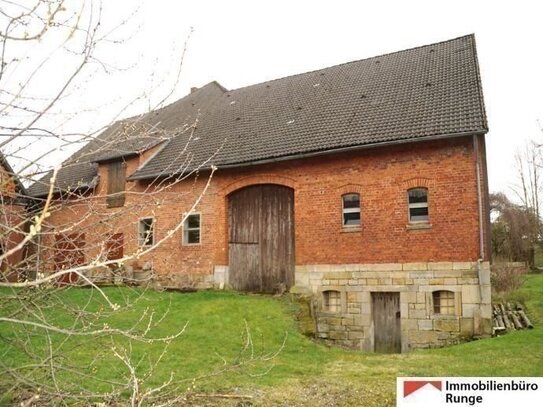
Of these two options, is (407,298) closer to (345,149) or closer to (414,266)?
(414,266)

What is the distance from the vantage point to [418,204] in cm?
1376

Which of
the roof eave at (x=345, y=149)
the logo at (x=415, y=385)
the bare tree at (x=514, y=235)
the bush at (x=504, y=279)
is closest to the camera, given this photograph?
the logo at (x=415, y=385)

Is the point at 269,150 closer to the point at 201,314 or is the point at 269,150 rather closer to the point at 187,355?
the point at 201,314

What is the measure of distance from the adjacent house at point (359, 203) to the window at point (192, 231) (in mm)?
53

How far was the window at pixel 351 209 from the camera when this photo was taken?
1466 cm

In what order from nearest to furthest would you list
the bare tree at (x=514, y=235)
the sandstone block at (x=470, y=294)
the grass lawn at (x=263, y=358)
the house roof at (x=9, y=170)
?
the house roof at (x=9, y=170)
the grass lawn at (x=263, y=358)
the sandstone block at (x=470, y=294)
the bare tree at (x=514, y=235)

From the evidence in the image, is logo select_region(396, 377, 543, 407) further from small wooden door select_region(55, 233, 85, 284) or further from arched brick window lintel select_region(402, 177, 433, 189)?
arched brick window lintel select_region(402, 177, 433, 189)

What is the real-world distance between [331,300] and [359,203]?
9.40ft

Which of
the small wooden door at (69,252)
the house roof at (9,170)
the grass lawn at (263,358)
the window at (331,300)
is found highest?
the house roof at (9,170)

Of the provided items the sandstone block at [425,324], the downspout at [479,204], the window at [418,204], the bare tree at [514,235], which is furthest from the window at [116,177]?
the bare tree at [514,235]

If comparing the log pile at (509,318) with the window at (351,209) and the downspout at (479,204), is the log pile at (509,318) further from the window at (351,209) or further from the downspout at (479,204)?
the window at (351,209)

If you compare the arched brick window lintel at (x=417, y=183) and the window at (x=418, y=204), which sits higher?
the arched brick window lintel at (x=417, y=183)

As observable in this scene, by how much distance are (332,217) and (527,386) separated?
11.8m

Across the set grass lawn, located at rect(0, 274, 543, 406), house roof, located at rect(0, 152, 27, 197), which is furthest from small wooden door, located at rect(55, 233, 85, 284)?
grass lawn, located at rect(0, 274, 543, 406)
